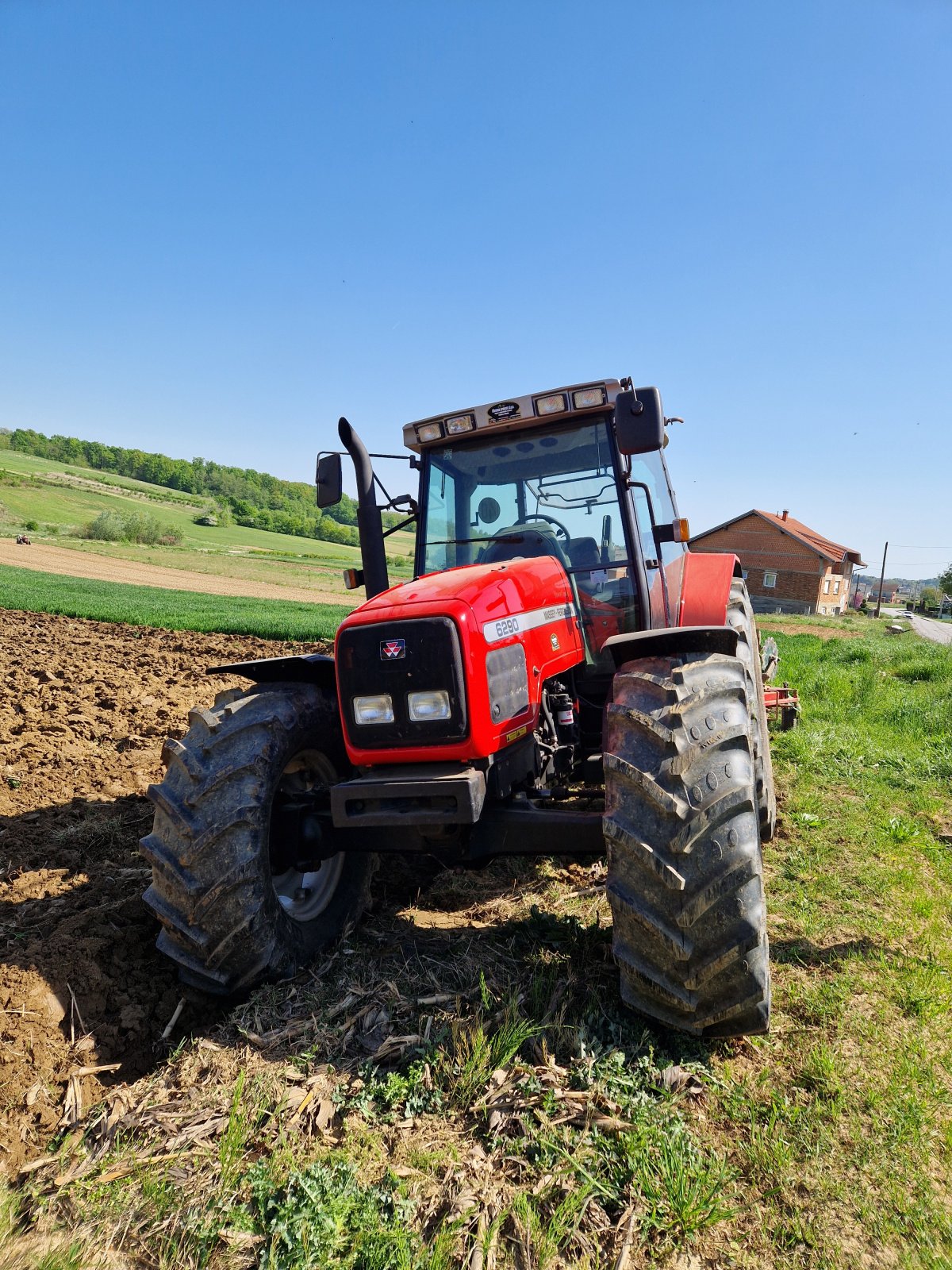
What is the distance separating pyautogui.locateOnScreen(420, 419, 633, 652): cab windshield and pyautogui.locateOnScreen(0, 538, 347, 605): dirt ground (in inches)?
1004

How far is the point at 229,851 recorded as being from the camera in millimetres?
3080

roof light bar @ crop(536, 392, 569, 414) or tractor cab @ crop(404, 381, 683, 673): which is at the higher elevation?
roof light bar @ crop(536, 392, 569, 414)

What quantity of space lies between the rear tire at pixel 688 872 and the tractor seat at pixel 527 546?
1417 mm

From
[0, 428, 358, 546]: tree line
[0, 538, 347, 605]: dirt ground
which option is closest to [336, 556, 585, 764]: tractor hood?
[0, 538, 347, 605]: dirt ground

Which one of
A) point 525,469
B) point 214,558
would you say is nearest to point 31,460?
point 214,558

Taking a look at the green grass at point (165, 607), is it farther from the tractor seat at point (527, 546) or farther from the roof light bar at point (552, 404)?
the roof light bar at point (552, 404)

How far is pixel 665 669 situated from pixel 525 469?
1.58 meters

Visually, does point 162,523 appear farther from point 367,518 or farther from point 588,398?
point 588,398

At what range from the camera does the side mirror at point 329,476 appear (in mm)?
4035

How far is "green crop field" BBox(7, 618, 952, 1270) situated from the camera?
2061 mm

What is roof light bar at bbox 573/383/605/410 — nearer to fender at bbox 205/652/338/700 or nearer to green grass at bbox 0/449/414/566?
fender at bbox 205/652/338/700

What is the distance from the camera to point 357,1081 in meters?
2.60

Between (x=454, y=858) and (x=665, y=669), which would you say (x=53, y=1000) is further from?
(x=665, y=669)

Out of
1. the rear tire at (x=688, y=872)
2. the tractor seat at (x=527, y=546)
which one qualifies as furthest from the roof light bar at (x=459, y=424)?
the rear tire at (x=688, y=872)
